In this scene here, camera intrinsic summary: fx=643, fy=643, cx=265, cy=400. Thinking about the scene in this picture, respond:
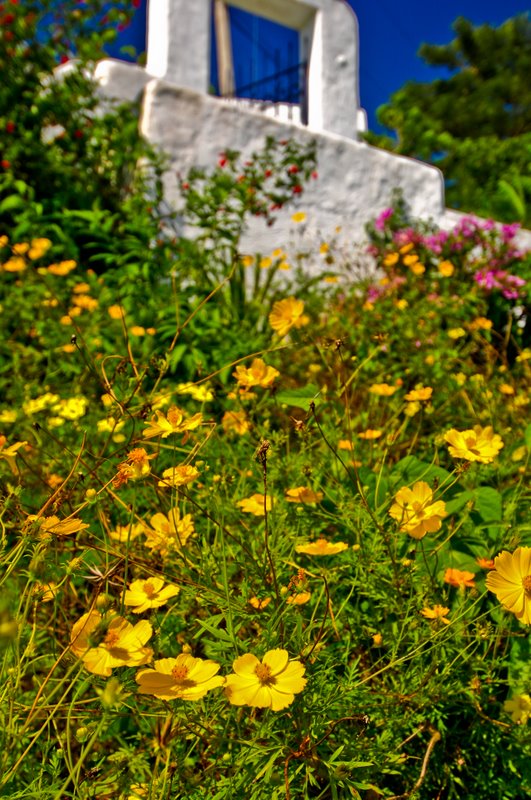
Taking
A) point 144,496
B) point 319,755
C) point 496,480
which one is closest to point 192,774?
point 319,755

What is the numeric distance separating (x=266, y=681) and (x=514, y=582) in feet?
1.17

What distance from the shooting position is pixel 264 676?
818 millimetres

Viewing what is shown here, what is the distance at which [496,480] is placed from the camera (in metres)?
1.71

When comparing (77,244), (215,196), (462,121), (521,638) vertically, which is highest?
(462,121)

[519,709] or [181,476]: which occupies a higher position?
[181,476]

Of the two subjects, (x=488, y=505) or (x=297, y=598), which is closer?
(x=297, y=598)

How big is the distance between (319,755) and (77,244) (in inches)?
137

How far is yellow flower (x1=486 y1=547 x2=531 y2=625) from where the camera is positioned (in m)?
0.85

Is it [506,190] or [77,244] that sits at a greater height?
[506,190]

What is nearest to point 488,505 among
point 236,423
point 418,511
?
point 418,511

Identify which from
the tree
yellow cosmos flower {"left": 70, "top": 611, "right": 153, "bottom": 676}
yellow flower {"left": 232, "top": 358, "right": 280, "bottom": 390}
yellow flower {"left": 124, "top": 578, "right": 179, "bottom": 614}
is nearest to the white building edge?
yellow flower {"left": 232, "top": 358, "right": 280, "bottom": 390}

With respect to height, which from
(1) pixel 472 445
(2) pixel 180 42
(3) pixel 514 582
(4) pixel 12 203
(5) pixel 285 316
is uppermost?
(2) pixel 180 42

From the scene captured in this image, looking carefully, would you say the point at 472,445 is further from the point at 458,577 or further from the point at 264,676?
the point at 264,676

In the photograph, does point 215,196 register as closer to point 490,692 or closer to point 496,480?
point 496,480
